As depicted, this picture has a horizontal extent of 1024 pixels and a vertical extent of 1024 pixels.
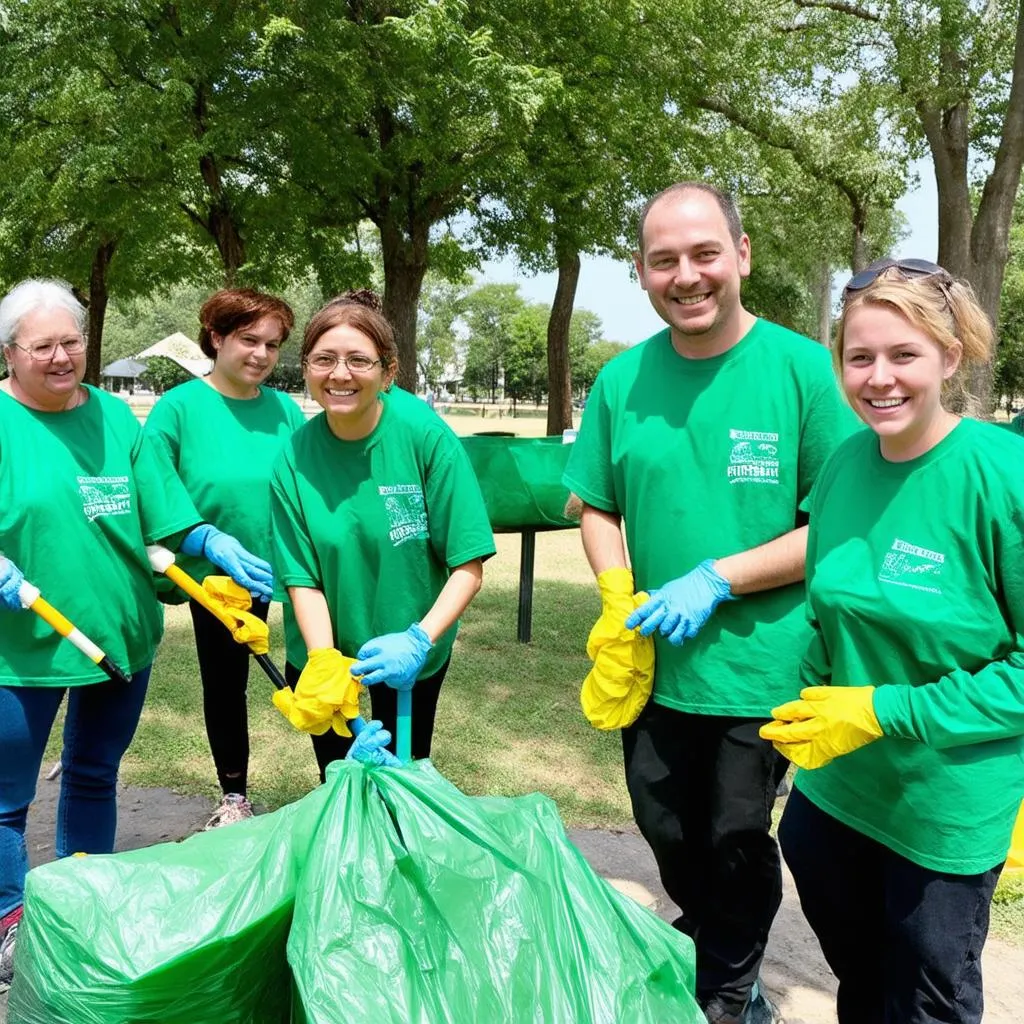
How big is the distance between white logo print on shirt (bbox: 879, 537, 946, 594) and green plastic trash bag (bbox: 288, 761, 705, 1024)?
2.24ft

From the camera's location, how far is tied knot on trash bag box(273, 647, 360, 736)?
207cm

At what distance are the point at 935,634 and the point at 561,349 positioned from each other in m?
15.9

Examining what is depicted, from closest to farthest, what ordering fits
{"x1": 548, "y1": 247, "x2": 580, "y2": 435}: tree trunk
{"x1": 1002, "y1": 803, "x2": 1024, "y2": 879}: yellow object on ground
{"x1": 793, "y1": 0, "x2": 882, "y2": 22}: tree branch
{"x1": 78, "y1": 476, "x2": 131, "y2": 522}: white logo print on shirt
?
{"x1": 78, "y1": 476, "x2": 131, "y2": 522}: white logo print on shirt
{"x1": 1002, "y1": 803, "x2": 1024, "y2": 879}: yellow object on ground
{"x1": 793, "y1": 0, "x2": 882, "y2": 22}: tree branch
{"x1": 548, "y1": 247, "x2": 580, "y2": 435}: tree trunk

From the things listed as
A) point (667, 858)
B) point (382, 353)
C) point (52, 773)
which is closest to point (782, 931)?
point (667, 858)

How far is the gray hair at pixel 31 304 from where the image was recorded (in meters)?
2.30

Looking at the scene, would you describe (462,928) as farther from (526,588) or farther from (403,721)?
(526,588)

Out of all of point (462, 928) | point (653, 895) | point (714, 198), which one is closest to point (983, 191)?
point (653, 895)

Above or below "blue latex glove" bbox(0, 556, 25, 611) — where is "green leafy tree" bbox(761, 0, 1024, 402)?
above

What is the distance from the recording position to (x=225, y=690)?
129 inches

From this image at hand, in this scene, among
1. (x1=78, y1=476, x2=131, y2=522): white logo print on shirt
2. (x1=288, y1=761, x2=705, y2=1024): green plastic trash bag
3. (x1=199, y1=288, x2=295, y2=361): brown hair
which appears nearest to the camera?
(x1=288, y1=761, x2=705, y2=1024): green plastic trash bag

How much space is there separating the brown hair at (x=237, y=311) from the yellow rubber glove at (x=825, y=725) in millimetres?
2089

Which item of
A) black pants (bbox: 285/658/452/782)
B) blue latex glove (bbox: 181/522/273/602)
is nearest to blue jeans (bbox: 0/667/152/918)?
blue latex glove (bbox: 181/522/273/602)

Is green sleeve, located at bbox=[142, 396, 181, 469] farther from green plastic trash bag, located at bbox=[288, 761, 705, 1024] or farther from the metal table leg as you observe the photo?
the metal table leg

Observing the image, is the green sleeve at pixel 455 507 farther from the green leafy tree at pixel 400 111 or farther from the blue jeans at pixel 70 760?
the green leafy tree at pixel 400 111
